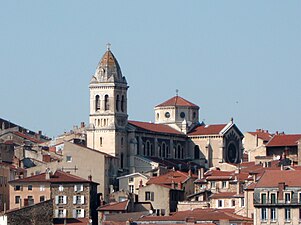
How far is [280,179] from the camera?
12106cm

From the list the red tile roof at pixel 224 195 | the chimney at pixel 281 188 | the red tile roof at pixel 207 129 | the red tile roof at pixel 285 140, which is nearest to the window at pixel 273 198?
the chimney at pixel 281 188

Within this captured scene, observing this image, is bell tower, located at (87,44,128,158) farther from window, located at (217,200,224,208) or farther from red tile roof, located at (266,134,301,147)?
window, located at (217,200,224,208)

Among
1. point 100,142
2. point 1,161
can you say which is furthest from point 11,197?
point 100,142

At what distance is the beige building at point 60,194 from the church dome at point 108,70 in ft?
115

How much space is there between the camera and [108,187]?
158 m

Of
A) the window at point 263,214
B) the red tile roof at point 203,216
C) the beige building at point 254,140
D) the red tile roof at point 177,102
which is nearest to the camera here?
the window at point 263,214

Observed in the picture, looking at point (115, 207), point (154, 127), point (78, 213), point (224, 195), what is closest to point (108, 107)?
point (154, 127)

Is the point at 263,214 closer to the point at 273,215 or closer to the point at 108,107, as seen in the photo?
the point at 273,215

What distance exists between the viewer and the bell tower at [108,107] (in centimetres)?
17312

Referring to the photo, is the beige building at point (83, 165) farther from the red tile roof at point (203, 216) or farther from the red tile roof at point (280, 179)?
the red tile roof at point (280, 179)

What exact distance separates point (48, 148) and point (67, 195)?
3718 cm

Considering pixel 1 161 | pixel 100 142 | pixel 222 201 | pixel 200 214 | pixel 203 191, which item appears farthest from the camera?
pixel 100 142

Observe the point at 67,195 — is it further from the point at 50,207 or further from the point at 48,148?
the point at 48,148

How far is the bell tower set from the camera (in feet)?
568
